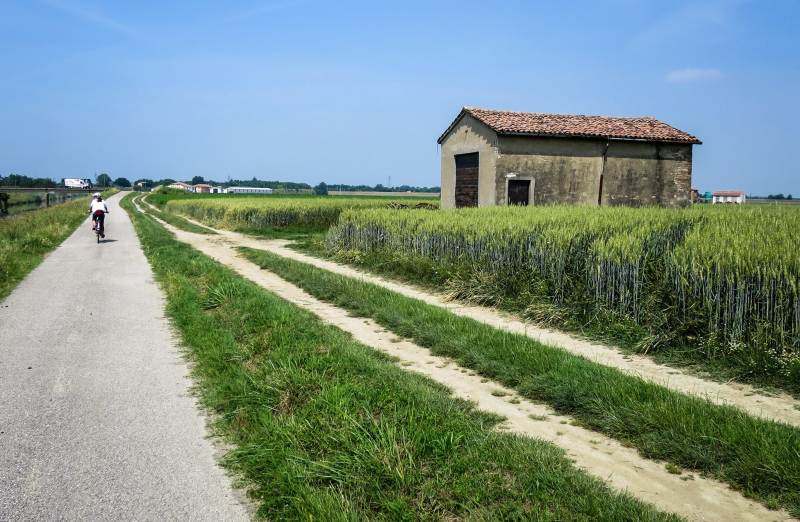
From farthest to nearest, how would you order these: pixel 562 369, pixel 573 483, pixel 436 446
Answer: pixel 562 369 < pixel 436 446 < pixel 573 483

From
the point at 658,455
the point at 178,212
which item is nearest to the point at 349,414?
the point at 658,455

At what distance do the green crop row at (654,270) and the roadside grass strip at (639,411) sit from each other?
1.87 metres

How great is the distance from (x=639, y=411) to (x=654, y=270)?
4.23m

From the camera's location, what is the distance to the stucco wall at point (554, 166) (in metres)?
24.0

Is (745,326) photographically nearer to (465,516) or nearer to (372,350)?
(372,350)

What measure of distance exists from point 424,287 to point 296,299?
122 inches

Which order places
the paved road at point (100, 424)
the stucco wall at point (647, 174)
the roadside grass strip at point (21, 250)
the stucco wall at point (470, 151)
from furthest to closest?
the stucco wall at point (647, 174)
the stucco wall at point (470, 151)
the roadside grass strip at point (21, 250)
the paved road at point (100, 424)

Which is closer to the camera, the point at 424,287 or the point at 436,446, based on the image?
the point at 436,446

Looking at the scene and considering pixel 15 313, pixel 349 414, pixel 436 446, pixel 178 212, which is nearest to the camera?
pixel 436 446

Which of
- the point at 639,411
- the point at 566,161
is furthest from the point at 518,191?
the point at 639,411

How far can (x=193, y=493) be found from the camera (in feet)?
13.5

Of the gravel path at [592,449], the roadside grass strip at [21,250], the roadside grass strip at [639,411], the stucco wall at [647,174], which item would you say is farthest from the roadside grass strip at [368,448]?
the stucco wall at [647,174]

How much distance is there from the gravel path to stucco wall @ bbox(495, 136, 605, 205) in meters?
16.7

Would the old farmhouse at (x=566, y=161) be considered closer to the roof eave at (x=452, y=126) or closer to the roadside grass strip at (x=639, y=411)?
the roof eave at (x=452, y=126)
